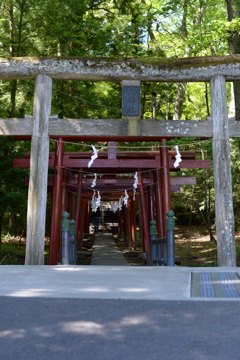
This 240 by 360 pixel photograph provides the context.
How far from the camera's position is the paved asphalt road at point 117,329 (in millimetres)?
2752

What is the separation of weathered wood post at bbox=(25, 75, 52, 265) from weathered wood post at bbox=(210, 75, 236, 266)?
3549mm

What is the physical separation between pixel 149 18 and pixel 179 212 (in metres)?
15.3

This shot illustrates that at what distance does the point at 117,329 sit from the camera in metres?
3.20

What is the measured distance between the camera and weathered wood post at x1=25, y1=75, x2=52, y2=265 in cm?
822

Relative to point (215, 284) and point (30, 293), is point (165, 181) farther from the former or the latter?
point (30, 293)

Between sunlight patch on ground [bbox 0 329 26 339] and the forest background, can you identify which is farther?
the forest background

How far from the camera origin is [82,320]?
3426 millimetres

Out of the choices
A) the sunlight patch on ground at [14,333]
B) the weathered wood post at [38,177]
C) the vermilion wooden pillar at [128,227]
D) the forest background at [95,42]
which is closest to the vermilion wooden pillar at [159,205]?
the forest background at [95,42]

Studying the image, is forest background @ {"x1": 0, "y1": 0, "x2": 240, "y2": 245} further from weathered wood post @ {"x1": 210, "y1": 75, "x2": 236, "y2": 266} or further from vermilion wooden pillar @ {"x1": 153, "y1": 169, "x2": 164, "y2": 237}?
weathered wood post @ {"x1": 210, "y1": 75, "x2": 236, "y2": 266}

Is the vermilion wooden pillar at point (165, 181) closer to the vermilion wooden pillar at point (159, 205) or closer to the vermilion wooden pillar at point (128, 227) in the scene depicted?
the vermilion wooden pillar at point (159, 205)

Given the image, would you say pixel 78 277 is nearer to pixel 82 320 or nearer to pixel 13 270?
pixel 13 270

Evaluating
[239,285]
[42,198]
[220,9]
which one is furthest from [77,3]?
[239,285]

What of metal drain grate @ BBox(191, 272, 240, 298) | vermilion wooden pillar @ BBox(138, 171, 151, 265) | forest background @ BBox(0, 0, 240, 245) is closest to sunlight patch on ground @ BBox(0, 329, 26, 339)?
metal drain grate @ BBox(191, 272, 240, 298)

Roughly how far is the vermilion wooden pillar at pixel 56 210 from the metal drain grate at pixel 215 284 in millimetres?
4902
